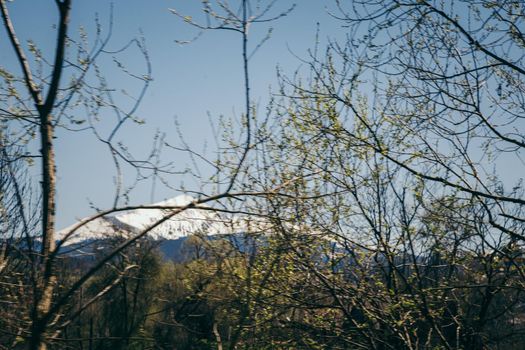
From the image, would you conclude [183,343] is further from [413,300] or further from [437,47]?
[437,47]

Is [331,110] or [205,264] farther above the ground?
[331,110]

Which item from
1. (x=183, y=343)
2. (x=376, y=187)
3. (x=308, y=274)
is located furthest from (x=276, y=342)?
(x=183, y=343)

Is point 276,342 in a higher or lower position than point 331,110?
lower

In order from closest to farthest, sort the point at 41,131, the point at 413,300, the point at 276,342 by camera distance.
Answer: the point at 41,131 → the point at 413,300 → the point at 276,342

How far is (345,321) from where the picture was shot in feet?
28.8

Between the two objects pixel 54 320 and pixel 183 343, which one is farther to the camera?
pixel 183 343

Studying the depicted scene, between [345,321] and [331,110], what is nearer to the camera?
[331,110]

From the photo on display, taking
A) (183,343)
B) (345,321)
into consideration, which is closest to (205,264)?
(345,321)

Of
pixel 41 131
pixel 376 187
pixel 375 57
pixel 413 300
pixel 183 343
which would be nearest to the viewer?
pixel 41 131

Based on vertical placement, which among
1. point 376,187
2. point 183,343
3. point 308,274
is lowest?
point 183,343

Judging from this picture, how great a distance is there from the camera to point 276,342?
8.39m

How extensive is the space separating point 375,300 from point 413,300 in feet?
2.66

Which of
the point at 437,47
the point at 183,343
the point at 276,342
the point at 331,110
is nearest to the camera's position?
the point at 437,47

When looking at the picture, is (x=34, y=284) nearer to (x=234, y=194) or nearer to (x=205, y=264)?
(x=234, y=194)
